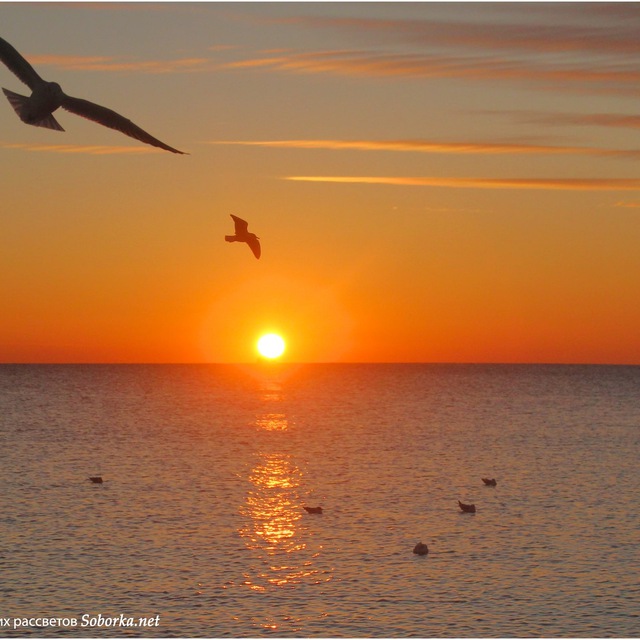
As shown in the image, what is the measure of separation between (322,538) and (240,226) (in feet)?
94.7

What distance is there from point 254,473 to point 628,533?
3043cm

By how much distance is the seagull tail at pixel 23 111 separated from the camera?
13.0 meters

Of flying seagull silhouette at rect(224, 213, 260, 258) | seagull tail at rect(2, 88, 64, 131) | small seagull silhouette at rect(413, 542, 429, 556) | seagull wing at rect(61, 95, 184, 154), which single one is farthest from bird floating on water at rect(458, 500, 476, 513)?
seagull tail at rect(2, 88, 64, 131)

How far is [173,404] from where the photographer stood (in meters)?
182

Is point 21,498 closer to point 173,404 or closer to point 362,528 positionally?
point 362,528

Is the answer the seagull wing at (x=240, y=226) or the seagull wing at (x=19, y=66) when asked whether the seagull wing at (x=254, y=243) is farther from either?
the seagull wing at (x=19, y=66)

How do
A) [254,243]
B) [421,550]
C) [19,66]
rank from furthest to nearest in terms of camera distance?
1. [421,550]
2. [254,243]
3. [19,66]

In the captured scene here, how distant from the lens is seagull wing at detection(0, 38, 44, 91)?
11821mm

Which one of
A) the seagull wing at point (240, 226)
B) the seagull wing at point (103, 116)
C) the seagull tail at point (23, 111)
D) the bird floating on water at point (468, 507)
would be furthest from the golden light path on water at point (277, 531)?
the seagull tail at point (23, 111)

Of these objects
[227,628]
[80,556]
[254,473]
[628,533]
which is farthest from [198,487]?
[227,628]

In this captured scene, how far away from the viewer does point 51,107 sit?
13086 millimetres

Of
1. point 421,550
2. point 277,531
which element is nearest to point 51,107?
Result: point 421,550

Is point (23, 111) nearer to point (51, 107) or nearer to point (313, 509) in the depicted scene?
point (51, 107)

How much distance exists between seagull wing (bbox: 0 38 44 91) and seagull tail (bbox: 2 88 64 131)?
0.28 metres
